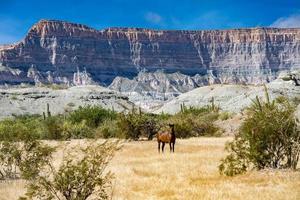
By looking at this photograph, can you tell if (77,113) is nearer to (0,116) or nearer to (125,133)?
(125,133)

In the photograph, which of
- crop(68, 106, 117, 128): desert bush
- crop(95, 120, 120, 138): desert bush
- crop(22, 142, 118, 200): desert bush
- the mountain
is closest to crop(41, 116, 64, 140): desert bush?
crop(95, 120, 120, 138): desert bush

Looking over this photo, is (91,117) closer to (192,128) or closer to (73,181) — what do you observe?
(192,128)

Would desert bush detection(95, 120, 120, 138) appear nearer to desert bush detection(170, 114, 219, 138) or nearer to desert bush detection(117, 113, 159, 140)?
desert bush detection(117, 113, 159, 140)

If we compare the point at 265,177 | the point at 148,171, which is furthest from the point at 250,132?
the point at 148,171

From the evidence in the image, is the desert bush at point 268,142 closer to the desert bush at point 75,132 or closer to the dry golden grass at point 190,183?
the dry golden grass at point 190,183

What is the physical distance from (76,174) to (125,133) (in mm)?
31192

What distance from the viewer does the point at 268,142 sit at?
64.8ft

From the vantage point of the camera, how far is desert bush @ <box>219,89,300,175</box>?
1961cm

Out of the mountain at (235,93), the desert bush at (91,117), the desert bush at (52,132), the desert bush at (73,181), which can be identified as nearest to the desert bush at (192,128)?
the desert bush at (52,132)

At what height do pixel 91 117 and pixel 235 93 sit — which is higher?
pixel 235 93

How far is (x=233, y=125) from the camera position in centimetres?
5666

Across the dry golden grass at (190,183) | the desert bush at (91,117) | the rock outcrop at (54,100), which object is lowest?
the dry golden grass at (190,183)

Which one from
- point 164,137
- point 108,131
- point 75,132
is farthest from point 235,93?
point 164,137

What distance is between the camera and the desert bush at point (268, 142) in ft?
64.3
